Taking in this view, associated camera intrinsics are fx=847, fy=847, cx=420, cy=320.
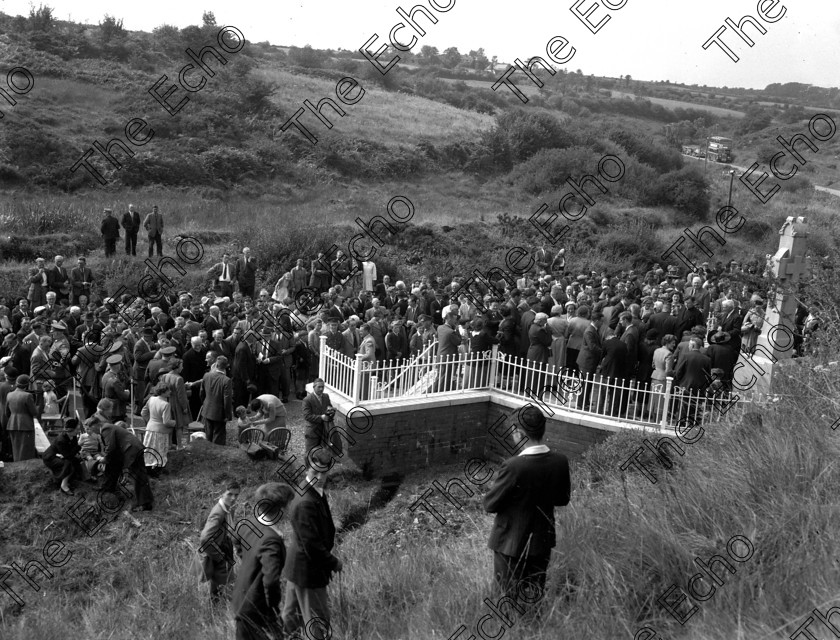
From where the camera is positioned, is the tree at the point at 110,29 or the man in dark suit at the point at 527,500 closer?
the man in dark suit at the point at 527,500

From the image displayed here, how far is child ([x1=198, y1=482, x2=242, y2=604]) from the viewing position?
7.07 m

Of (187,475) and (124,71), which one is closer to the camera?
(187,475)

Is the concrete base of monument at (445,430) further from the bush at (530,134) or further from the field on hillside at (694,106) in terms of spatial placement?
the field on hillside at (694,106)

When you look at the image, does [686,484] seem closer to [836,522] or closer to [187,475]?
Result: [836,522]

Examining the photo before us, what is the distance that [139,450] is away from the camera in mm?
9617

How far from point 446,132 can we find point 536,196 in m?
12.3

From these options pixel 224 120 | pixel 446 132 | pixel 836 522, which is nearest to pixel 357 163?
pixel 224 120

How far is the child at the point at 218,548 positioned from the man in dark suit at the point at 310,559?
4.81 feet

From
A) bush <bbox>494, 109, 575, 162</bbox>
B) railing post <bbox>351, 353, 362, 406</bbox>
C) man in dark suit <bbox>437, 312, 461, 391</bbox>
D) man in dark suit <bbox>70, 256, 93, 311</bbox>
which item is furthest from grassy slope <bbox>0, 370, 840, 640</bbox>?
bush <bbox>494, 109, 575, 162</bbox>

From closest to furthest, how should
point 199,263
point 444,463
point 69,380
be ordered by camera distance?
point 69,380 → point 444,463 → point 199,263

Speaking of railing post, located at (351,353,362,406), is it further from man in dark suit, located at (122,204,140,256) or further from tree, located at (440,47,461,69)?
tree, located at (440,47,461,69)

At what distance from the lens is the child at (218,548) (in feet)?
23.2

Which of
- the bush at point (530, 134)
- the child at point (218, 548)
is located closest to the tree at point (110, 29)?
the bush at point (530, 134)

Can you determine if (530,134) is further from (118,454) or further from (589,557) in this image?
(589,557)
